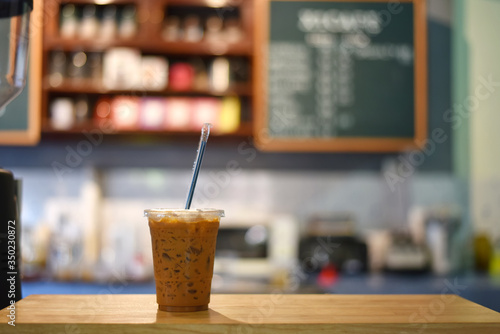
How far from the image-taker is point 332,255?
312cm

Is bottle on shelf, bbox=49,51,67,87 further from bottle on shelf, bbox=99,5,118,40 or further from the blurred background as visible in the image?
bottle on shelf, bbox=99,5,118,40

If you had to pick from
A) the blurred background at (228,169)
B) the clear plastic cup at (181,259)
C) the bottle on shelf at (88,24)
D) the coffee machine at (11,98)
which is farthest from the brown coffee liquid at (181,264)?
the bottle on shelf at (88,24)

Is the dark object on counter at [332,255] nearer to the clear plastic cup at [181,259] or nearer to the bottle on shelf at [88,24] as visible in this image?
the bottle on shelf at [88,24]

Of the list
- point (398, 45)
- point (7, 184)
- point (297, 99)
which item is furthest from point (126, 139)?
point (7, 184)

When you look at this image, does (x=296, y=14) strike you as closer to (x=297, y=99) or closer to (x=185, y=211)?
(x=297, y=99)

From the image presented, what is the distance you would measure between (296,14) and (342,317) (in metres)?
2.62

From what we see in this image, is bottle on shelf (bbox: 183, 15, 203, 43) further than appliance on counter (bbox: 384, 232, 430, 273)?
Yes

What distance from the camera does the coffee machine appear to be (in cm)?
103

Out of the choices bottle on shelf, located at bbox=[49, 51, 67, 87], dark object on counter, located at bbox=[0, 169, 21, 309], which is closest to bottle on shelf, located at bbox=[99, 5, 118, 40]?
bottle on shelf, located at bbox=[49, 51, 67, 87]

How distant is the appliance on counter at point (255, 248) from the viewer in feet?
9.95

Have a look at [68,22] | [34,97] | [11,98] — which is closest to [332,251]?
[34,97]

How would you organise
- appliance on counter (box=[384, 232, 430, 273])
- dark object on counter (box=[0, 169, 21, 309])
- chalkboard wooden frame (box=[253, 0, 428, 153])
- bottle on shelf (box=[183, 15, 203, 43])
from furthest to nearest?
1. bottle on shelf (box=[183, 15, 203, 43])
2. chalkboard wooden frame (box=[253, 0, 428, 153])
3. appliance on counter (box=[384, 232, 430, 273])
4. dark object on counter (box=[0, 169, 21, 309])

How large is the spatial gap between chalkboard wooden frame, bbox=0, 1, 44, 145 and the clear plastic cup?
2333 millimetres

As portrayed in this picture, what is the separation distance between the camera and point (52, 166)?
3.42 m
